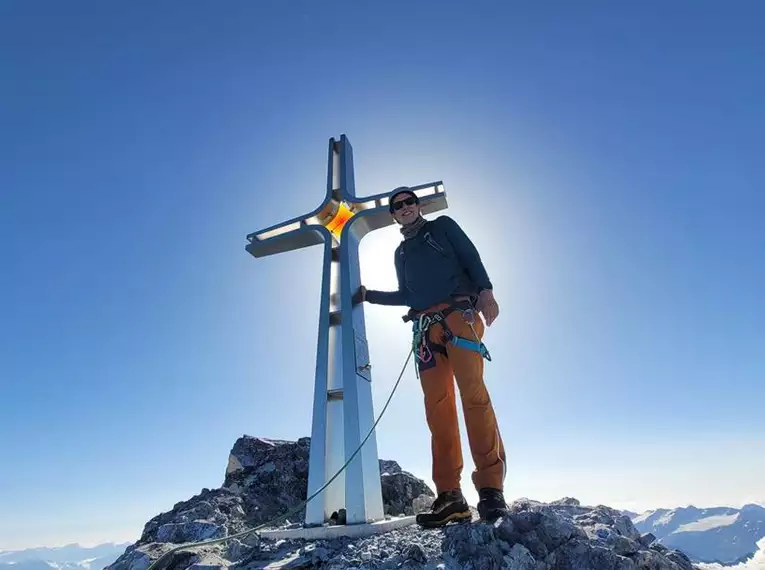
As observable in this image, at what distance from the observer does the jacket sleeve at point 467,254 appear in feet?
18.1

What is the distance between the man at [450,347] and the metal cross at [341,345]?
974 mm

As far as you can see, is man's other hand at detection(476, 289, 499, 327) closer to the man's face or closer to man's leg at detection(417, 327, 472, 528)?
man's leg at detection(417, 327, 472, 528)

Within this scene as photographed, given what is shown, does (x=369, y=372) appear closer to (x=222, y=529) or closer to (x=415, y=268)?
(x=415, y=268)

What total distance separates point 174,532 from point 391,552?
3501 millimetres

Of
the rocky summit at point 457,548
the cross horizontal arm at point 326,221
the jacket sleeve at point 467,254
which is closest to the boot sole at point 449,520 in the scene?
the rocky summit at point 457,548

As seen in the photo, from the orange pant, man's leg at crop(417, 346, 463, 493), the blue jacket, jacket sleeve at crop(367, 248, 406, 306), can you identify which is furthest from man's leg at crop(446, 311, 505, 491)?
jacket sleeve at crop(367, 248, 406, 306)

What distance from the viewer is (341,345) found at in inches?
260

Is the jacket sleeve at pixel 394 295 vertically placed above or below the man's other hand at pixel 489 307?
above

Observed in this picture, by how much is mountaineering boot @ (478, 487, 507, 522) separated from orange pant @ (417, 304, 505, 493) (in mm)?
75

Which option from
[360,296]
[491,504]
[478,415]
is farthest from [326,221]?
[491,504]

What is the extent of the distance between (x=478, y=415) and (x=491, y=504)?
0.88 metres

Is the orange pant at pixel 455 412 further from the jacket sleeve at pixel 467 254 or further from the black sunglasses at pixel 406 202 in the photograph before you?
the black sunglasses at pixel 406 202

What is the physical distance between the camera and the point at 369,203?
7484mm

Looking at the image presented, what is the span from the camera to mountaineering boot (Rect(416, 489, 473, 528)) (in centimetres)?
510
